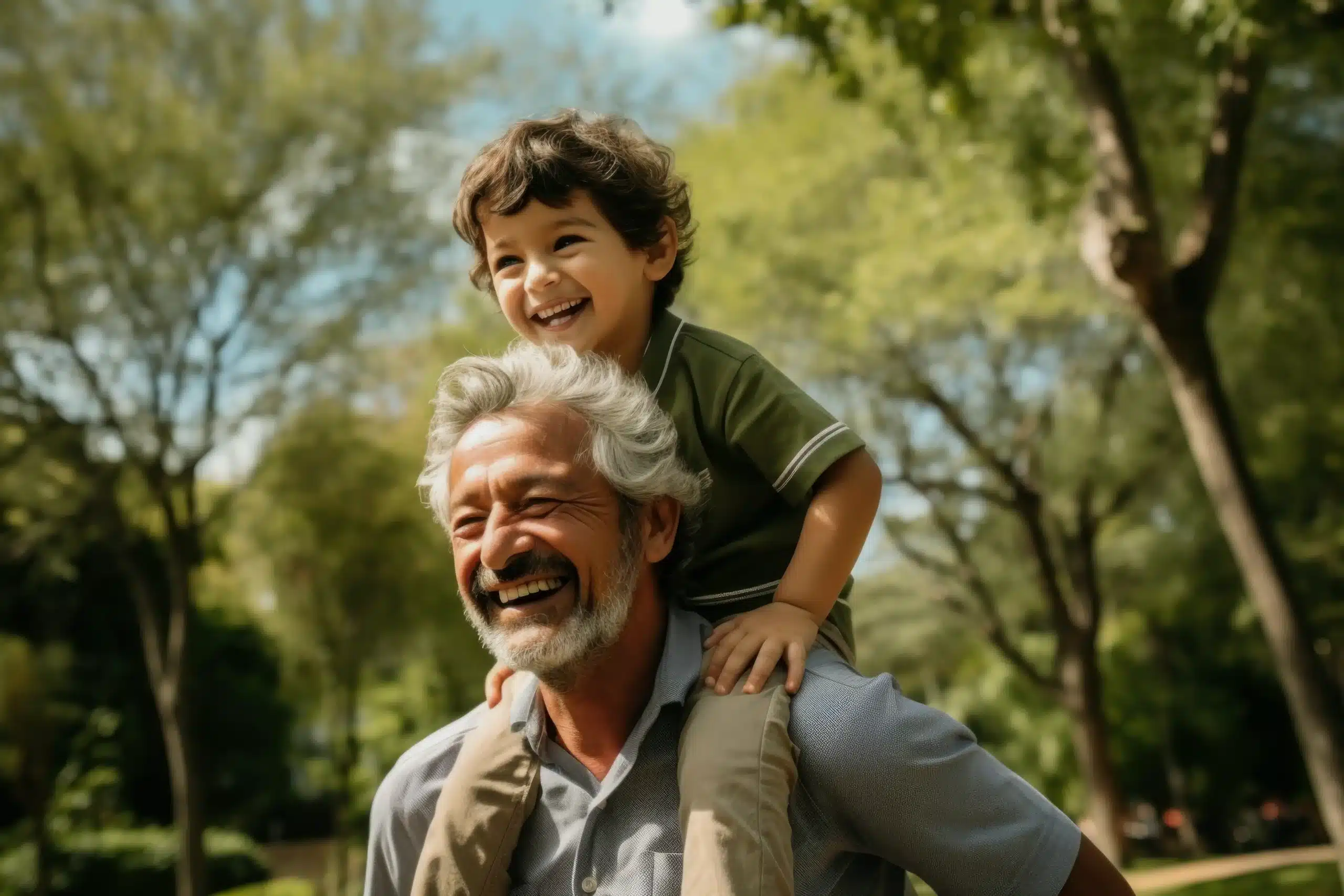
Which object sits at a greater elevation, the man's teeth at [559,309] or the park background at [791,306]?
the park background at [791,306]

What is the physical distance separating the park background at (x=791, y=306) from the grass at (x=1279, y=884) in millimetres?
156

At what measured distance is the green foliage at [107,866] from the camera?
2303 centimetres

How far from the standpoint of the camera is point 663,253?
9.94ft

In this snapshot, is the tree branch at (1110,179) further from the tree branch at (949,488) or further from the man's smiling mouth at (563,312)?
the tree branch at (949,488)

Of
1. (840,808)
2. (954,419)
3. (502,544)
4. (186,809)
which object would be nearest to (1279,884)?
(954,419)

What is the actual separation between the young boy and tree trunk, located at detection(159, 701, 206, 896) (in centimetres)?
1527

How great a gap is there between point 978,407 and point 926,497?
1509mm

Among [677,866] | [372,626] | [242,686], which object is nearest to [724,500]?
[677,866]

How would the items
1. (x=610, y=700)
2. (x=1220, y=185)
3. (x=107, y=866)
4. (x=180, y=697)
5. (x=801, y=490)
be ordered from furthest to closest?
1. (x=107, y=866)
2. (x=180, y=697)
3. (x=1220, y=185)
4. (x=801, y=490)
5. (x=610, y=700)

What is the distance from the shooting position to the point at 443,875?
2377mm

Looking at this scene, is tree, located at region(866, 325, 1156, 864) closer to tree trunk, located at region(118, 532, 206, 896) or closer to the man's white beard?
tree trunk, located at region(118, 532, 206, 896)

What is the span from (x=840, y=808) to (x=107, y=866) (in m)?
24.7

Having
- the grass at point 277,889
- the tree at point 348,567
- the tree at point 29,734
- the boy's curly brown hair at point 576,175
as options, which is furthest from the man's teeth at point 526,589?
the grass at point 277,889

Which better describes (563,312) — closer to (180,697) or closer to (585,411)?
(585,411)
